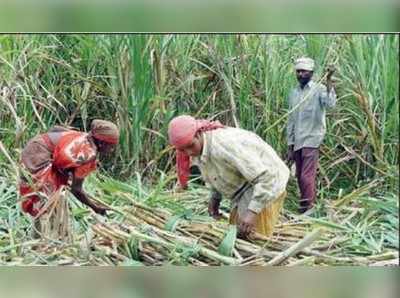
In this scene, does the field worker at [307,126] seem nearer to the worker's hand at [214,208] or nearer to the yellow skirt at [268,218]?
the yellow skirt at [268,218]

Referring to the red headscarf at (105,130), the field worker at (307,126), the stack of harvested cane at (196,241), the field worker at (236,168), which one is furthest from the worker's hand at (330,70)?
the red headscarf at (105,130)

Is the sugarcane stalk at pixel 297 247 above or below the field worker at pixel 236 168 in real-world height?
below

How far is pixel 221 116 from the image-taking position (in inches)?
67.8

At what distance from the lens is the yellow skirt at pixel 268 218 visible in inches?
68.3

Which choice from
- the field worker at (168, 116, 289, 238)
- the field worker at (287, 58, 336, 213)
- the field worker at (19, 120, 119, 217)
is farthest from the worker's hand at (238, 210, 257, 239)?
the field worker at (19, 120, 119, 217)

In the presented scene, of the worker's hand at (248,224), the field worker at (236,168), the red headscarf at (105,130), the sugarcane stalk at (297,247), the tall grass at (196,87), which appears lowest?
the sugarcane stalk at (297,247)

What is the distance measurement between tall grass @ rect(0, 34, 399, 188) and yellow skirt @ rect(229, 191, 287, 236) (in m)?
0.13

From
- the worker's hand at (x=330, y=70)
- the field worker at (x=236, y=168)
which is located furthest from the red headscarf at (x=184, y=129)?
the worker's hand at (x=330, y=70)

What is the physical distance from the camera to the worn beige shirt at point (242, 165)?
1717 millimetres

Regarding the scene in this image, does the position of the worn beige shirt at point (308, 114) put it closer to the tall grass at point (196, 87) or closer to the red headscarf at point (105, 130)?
the tall grass at point (196, 87)

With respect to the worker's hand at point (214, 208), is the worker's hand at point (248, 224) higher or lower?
lower

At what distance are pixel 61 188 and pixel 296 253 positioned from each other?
0.62 m

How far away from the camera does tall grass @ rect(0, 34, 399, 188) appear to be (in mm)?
1711

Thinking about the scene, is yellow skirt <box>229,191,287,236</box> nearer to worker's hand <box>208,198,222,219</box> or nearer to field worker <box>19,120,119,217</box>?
worker's hand <box>208,198,222,219</box>
